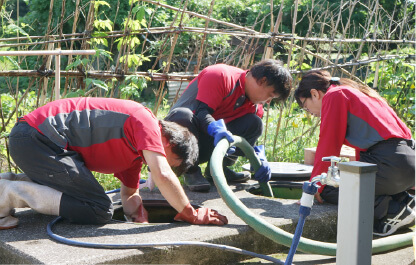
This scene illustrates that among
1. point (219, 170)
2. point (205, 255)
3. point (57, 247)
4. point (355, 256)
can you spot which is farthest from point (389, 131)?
point (57, 247)

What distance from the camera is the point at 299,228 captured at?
2.15 m

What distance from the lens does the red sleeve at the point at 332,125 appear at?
3.44 m

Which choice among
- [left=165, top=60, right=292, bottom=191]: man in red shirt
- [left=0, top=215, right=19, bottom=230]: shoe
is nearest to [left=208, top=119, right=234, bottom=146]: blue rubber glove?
[left=165, top=60, right=292, bottom=191]: man in red shirt

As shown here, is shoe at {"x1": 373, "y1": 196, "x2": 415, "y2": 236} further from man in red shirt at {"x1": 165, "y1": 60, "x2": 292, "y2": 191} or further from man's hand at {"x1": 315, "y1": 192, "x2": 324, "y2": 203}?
man in red shirt at {"x1": 165, "y1": 60, "x2": 292, "y2": 191}

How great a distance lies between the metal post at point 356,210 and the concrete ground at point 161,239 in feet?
3.45

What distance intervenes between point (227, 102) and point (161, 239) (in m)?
1.60

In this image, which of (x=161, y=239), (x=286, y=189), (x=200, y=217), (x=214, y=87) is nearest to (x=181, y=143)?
(x=200, y=217)

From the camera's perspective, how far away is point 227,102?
162 inches

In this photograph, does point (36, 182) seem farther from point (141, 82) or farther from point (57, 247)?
point (141, 82)

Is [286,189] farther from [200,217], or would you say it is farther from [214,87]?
[200,217]

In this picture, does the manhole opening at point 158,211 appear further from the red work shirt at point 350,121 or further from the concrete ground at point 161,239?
the red work shirt at point 350,121

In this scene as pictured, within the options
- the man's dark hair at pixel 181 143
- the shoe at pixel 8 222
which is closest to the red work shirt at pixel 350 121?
the man's dark hair at pixel 181 143

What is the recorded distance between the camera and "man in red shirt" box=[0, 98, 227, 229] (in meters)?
2.90

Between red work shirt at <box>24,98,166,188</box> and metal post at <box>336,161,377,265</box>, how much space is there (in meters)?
1.20
